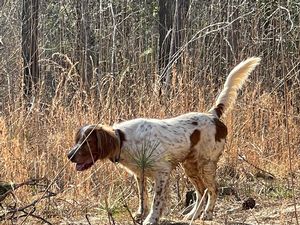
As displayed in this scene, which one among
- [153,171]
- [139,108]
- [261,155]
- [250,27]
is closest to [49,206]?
[153,171]

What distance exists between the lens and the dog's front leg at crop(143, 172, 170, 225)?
495 cm

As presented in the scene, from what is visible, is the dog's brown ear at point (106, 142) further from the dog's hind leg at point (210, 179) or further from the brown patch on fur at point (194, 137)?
the dog's hind leg at point (210, 179)

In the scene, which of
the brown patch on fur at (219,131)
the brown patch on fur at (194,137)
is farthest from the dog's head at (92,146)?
the brown patch on fur at (219,131)

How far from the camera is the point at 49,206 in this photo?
17.3 ft

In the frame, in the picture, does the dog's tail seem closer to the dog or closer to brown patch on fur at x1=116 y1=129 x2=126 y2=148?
the dog

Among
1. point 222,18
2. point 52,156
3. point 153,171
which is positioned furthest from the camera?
point 222,18

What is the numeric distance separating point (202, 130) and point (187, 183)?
45.2 inches

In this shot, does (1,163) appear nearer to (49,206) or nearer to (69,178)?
(69,178)

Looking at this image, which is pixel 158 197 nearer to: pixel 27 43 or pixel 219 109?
pixel 219 109

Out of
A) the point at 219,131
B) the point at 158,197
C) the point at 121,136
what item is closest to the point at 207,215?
the point at 158,197

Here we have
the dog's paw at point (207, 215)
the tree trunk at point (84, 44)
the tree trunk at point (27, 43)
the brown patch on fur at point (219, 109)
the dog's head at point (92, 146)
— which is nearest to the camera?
the dog's head at point (92, 146)

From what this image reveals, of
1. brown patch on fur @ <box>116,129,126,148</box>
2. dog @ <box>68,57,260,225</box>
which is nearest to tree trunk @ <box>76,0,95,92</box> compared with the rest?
dog @ <box>68,57,260,225</box>

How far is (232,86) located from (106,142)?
161 cm

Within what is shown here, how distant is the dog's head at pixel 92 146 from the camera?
4.93m
